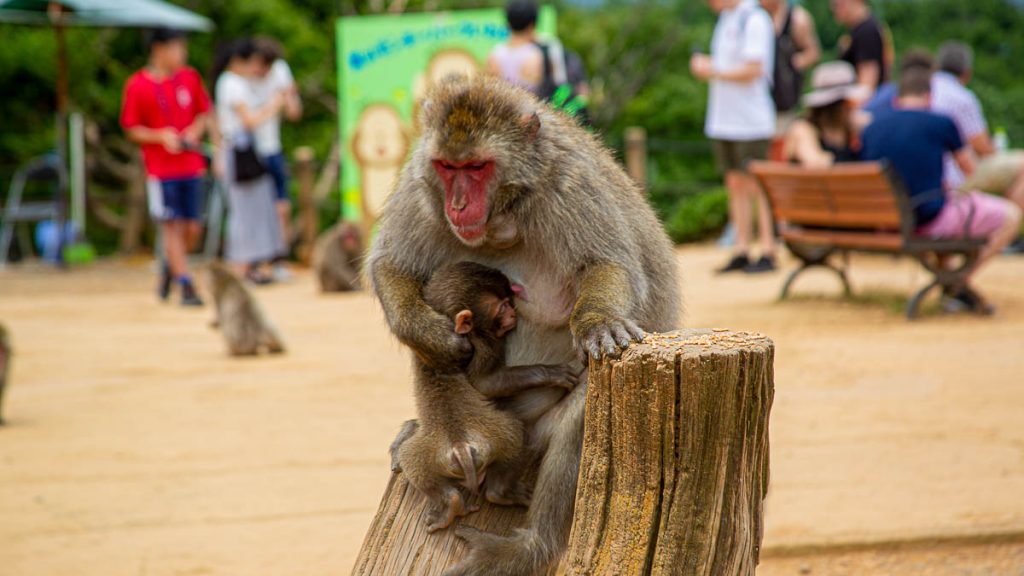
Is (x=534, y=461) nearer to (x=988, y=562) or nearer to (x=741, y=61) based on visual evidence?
(x=988, y=562)

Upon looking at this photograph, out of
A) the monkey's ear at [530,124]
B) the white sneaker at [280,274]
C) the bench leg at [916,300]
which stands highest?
the monkey's ear at [530,124]

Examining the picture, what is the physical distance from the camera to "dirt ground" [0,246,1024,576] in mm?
3762

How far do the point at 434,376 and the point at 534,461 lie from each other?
12.3 inches

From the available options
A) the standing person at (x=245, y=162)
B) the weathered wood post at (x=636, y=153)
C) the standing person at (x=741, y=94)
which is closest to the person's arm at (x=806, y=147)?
the standing person at (x=741, y=94)

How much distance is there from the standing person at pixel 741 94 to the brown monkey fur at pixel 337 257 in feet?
11.0

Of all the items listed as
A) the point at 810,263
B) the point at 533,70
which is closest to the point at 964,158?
the point at 810,263

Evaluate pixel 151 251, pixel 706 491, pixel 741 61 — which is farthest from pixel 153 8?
pixel 706 491

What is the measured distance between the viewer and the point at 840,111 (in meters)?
9.05

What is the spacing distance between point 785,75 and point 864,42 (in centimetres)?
68

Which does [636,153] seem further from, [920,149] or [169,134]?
[920,149]

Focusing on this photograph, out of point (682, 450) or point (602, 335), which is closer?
point (682, 450)

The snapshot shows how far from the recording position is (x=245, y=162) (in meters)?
10.5

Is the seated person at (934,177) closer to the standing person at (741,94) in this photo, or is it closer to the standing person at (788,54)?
the standing person at (741,94)

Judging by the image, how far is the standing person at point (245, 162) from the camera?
10.5m
